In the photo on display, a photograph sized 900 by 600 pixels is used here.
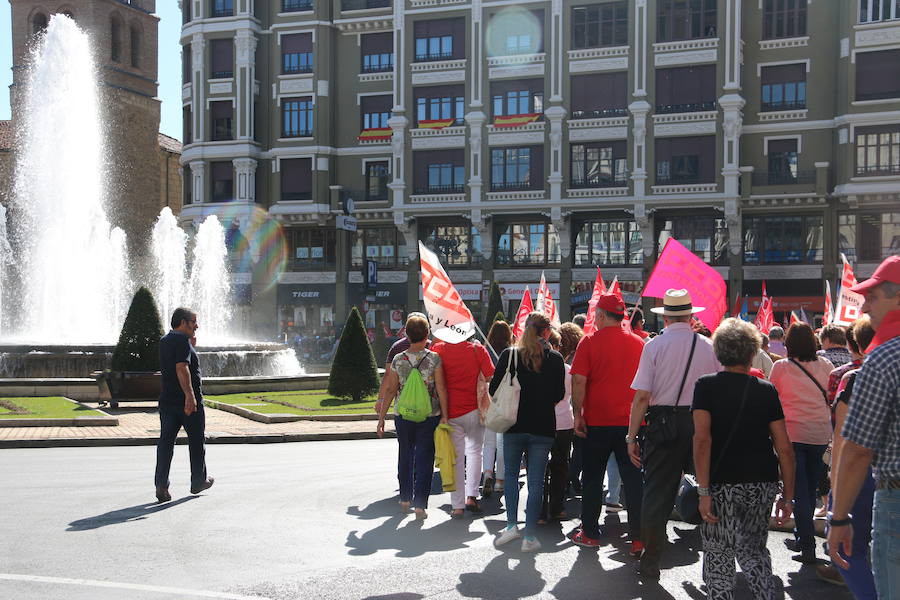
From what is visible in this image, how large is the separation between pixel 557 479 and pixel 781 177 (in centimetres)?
3545

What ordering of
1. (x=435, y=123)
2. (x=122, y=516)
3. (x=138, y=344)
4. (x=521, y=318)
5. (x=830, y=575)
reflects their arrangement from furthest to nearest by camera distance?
1. (x=435, y=123)
2. (x=138, y=344)
3. (x=521, y=318)
4. (x=122, y=516)
5. (x=830, y=575)

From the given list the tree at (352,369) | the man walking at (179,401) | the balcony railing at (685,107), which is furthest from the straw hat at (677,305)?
the balcony railing at (685,107)

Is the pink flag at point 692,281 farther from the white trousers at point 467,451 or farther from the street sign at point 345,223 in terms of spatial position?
the street sign at point 345,223

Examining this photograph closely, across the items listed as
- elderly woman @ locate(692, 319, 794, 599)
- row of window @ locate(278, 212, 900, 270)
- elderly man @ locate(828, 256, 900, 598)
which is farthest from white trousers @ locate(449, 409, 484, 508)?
row of window @ locate(278, 212, 900, 270)

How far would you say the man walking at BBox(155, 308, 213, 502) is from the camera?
31.1 ft

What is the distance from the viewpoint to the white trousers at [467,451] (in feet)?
29.3

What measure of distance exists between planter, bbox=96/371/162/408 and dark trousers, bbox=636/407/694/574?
15.2 metres

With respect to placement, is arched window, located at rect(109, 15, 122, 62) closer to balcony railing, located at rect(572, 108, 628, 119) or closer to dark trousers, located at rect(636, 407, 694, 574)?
balcony railing, located at rect(572, 108, 628, 119)

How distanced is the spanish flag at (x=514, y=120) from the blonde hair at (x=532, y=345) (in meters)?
37.0

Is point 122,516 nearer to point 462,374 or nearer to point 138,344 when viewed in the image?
point 462,374

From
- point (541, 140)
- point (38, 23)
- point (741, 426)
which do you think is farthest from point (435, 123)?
point (741, 426)

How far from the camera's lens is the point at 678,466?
21.6 feet

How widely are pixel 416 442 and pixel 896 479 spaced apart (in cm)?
578

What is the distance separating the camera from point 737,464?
5.39 metres
